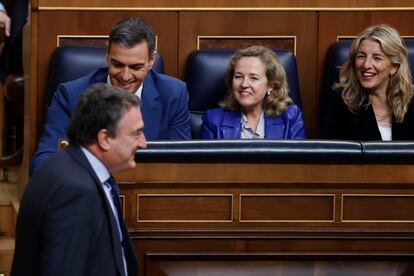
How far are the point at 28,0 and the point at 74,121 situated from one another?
1.06 m

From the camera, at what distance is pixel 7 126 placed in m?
2.78

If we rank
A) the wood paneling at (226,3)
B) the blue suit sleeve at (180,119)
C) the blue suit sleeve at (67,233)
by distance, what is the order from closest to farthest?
the blue suit sleeve at (67,233)
the blue suit sleeve at (180,119)
the wood paneling at (226,3)

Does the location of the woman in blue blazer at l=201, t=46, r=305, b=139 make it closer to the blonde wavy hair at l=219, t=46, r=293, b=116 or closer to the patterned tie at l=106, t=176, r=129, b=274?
the blonde wavy hair at l=219, t=46, r=293, b=116

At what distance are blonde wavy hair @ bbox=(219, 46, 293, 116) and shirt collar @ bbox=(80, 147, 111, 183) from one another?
0.79m

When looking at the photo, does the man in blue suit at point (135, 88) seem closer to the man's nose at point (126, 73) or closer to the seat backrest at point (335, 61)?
the man's nose at point (126, 73)

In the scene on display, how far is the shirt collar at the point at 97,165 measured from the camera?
4.34 ft

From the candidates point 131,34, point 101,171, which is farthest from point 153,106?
point 101,171

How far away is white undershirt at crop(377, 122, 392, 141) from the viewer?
2.08 metres

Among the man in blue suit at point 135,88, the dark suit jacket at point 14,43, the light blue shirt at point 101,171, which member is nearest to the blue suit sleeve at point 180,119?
the man in blue suit at point 135,88

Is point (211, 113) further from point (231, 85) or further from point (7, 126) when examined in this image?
point (7, 126)

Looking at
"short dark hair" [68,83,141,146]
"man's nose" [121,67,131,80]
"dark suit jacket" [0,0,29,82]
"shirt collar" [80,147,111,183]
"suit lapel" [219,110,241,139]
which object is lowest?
"shirt collar" [80,147,111,183]

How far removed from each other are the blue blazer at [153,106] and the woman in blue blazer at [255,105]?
9 centimetres

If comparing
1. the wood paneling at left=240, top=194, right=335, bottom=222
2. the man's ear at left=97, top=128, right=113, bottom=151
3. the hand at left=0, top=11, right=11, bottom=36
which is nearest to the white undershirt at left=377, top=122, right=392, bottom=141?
the wood paneling at left=240, top=194, right=335, bottom=222

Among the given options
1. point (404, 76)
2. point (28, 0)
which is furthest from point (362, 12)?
point (28, 0)
